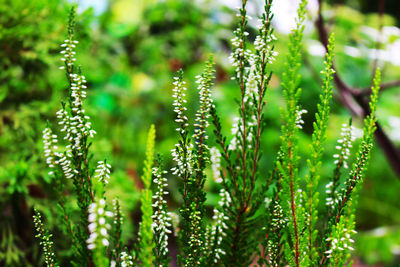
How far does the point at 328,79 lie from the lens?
24.0 inches

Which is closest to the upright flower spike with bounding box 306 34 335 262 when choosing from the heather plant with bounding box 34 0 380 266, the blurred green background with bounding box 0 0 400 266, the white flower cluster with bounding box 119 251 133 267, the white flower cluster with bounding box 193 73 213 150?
the heather plant with bounding box 34 0 380 266

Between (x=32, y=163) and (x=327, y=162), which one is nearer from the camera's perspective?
(x=32, y=163)

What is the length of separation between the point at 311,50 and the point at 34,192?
1.65 meters

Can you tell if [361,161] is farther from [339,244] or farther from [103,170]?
[103,170]

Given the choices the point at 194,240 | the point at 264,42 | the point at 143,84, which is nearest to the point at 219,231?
the point at 194,240

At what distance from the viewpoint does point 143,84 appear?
11.2ft

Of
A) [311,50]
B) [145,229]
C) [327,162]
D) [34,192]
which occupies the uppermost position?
[311,50]

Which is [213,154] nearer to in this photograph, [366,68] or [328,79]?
[328,79]

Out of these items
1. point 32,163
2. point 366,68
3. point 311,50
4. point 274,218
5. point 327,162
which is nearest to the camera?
point 274,218

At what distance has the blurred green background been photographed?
4.61 feet

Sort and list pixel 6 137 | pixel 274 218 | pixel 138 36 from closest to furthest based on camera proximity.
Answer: pixel 274 218, pixel 6 137, pixel 138 36

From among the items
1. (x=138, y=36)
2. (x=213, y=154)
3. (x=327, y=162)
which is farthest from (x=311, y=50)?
(x=138, y=36)

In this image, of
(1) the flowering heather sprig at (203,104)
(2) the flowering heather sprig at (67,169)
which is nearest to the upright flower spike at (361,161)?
(1) the flowering heather sprig at (203,104)

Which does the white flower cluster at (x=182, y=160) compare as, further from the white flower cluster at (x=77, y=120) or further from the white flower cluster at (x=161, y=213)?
the white flower cluster at (x=77, y=120)
